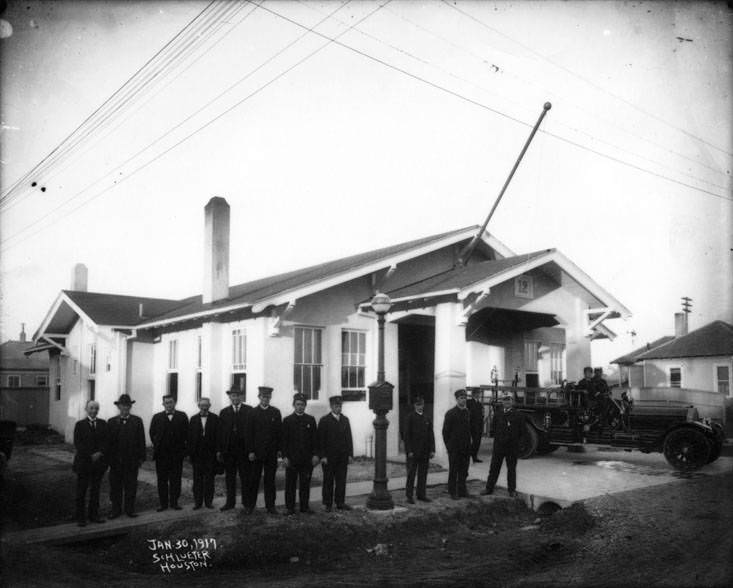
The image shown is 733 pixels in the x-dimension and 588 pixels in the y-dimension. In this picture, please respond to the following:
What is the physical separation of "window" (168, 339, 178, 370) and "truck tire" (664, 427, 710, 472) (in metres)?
12.4

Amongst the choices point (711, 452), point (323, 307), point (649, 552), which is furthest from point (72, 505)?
point (711, 452)

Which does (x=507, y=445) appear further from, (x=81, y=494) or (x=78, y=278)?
(x=78, y=278)

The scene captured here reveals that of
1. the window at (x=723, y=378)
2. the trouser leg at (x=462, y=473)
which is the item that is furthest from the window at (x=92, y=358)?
the window at (x=723, y=378)

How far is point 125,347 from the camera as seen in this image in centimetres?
1923

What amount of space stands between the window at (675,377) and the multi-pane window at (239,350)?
25.5 m

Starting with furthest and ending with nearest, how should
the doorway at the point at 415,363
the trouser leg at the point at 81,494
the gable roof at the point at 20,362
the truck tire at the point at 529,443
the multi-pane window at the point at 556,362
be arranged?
the gable roof at the point at 20,362
the multi-pane window at the point at 556,362
the doorway at the point at 415,363
the truck tire at the point at 529,443
the trouser leg at the point at 81,494

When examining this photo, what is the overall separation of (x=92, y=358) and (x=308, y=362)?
408 inches

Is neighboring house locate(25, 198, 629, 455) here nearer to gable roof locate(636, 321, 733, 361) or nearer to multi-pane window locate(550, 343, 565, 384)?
multi-pane window locate(550, 343, 565, 384)

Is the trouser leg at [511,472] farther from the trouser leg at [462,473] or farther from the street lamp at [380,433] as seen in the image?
the street lamp at [380,433]

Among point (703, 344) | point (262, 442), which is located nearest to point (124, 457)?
point (262, 442)

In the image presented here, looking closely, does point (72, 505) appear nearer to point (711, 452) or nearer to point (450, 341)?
point (450, 341)

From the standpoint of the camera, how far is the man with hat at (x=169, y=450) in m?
9.24

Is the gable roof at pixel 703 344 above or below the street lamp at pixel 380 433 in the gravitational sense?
above

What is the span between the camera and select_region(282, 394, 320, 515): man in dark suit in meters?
8.88
